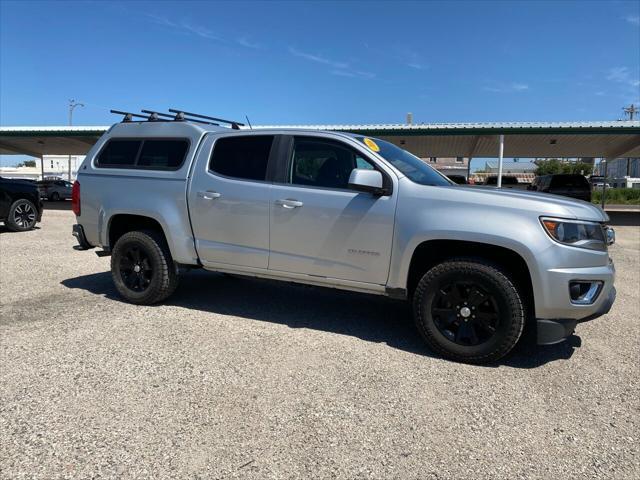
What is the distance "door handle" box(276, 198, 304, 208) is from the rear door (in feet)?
0.53

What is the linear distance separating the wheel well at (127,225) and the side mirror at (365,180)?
253cm

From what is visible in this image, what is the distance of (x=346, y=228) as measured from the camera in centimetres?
437

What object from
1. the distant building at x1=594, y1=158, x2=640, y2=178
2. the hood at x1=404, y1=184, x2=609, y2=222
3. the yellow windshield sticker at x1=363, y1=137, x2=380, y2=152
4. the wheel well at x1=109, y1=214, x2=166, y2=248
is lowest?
the wheel well at x1=109, y1=214, x2=166, y2=248

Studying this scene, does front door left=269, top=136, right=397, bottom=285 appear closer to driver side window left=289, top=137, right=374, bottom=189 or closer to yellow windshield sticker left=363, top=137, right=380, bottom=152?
driver side window left=289, top=137, right=374, bottom=189

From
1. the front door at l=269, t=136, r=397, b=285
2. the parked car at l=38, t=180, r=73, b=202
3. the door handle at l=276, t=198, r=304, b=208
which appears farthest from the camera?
the parked car at l=38, t=180, r=73, b=202

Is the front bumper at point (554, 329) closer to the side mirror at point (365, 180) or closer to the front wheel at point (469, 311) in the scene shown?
the front wheel at point (469, 311)

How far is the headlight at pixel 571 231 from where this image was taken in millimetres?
3741

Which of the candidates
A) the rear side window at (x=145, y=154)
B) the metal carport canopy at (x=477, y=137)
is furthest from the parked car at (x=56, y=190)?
the rear side window at (x=145, y=154)

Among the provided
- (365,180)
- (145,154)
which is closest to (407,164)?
(365,180)

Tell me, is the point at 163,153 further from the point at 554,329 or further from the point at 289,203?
the point at 554,329

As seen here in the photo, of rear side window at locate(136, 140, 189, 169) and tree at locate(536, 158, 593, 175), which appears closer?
rear side window at locate(136, 140, 189, 169)

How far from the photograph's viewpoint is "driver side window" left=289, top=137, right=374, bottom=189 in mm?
4555

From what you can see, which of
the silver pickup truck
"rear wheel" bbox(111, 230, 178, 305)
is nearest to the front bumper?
the silver pickup truck

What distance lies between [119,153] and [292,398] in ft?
12.7
